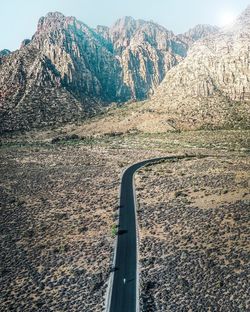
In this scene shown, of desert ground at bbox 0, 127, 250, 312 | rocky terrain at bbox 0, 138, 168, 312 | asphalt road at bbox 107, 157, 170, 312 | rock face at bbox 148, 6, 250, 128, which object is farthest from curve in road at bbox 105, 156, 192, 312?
rock face at bbox 148, 6, 250, 128

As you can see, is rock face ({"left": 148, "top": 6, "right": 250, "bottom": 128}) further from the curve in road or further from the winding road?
the winding road

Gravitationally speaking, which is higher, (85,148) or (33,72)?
(33,72)

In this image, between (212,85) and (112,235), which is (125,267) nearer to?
(112,235)

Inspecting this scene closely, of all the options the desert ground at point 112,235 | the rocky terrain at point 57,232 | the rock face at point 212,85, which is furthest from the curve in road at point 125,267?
the rock face at point 212,85

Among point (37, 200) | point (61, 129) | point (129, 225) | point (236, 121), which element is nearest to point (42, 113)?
point (61, 129)

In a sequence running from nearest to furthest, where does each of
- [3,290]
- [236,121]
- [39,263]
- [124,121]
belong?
[3,290] → [39,263] → [236,121] → [124,121]

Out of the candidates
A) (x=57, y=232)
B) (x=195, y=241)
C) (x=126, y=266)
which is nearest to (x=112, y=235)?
(x=57, y=232)

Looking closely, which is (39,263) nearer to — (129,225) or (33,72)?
(129,225)
